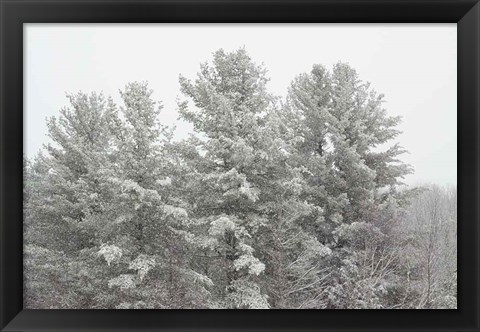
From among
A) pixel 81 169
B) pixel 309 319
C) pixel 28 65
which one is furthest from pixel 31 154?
pixel 309 319

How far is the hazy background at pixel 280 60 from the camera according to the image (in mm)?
1810

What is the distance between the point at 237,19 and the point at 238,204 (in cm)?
70

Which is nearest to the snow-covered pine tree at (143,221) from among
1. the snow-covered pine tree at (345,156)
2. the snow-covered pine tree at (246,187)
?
the snow-covered pine tree at (246,187)

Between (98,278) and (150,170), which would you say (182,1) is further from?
(98,278)

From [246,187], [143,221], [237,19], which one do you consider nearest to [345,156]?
[246,187]

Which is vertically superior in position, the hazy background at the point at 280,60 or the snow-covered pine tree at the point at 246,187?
the hazy background at the point at 280,60

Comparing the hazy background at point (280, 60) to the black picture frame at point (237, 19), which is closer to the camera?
the black picture frame at point (237, 19)

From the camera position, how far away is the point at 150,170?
72.9 inches

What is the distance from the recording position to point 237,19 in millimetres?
1714

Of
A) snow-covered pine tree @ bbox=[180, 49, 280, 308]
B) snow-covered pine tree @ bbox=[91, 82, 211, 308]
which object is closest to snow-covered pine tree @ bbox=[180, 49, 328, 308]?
snow-covered pine tree @ bbox=[180, 49, 280, 308]

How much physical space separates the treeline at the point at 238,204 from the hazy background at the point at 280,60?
0.15ft

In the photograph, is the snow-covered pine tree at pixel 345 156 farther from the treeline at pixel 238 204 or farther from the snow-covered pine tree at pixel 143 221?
the snow-covered pine tree at pixel 143 221

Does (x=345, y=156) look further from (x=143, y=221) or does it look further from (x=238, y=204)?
(x=143, y=221)

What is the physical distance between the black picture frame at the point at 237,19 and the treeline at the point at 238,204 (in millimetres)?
94
